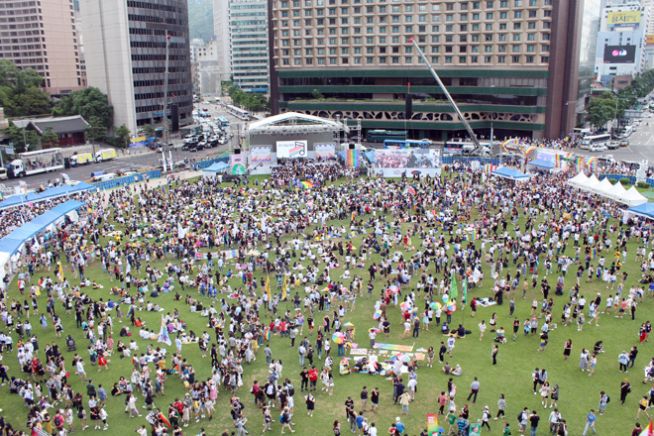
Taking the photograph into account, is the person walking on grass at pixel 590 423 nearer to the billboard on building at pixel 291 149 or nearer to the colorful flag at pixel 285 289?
the colorful flag at pixel 285 289

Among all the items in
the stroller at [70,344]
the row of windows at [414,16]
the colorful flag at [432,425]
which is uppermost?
the row of windows at [414,16]

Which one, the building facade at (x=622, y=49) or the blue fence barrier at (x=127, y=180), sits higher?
the building facade at (x=622, y=49)

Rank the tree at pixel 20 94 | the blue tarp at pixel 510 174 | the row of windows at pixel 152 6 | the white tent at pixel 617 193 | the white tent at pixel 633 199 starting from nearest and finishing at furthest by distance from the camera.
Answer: the white tent at pixel 633 199 < the white tent at pixel 617 193 < the blue tarp at pixel 510 174 < the tree at pixel 20 94 < the row of windows at pixel 152 6

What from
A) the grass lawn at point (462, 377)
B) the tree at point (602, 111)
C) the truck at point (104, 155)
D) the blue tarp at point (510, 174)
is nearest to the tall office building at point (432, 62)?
the tree at point (602, 111)

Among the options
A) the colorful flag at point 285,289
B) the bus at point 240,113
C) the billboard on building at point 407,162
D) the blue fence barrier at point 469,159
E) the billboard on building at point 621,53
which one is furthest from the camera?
the billboard on building at point 621,53

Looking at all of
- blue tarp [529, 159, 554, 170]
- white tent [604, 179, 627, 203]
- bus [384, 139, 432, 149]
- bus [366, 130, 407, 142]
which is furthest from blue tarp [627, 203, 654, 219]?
bus [366, 130, 407, 142]

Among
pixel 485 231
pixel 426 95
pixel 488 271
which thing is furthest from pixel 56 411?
pixel 426 95

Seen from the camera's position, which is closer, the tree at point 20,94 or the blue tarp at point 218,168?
the blue tarp at point 218,168
